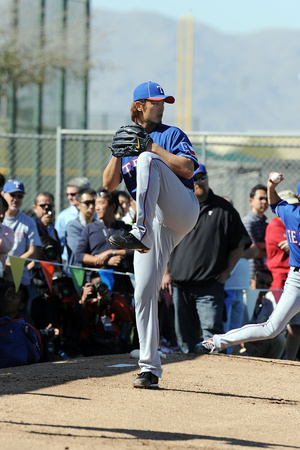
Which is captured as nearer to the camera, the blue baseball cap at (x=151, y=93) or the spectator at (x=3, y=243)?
the blue baseball cap at (x=151, y=93)

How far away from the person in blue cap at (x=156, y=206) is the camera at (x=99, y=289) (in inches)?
121

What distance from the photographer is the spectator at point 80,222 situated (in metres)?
9.32

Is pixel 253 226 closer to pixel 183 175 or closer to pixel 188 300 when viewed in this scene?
pixel 188 300

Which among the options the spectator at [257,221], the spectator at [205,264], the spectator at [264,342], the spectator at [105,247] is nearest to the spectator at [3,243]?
the spectator at [105,247]

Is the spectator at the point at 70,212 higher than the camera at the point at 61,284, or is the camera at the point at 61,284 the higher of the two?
the spectator at the point at 70,212

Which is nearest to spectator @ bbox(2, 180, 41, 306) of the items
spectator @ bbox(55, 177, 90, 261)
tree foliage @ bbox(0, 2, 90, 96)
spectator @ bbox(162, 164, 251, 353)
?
spectator @ bbox(55, 177, 90, 261)

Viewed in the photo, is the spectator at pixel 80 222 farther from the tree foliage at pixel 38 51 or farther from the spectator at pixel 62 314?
the tree foliage at pixel 38 51

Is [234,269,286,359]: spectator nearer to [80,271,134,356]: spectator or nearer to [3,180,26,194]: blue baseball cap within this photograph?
[80,271,134,356]: spectator

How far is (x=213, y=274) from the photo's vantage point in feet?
24.8

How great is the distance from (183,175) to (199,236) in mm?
2439

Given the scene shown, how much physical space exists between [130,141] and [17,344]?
2.74m

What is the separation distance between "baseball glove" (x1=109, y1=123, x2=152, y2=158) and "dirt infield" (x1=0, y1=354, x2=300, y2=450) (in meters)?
1.67

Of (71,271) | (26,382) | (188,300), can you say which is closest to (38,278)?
(71,271)

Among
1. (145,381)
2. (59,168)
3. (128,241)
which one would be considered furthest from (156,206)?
(59,168)
